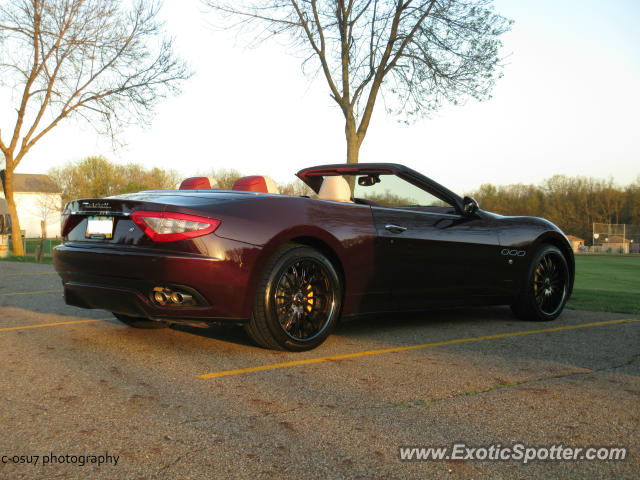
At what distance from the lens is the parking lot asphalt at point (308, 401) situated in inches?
87.7

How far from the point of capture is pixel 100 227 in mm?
4102

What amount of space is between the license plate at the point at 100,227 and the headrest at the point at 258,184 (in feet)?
4.30

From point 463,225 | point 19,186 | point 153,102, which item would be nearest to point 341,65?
point 153,102

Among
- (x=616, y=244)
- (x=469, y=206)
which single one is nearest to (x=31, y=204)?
(x=616, y=244)

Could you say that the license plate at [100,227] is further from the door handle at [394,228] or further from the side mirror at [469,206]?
the side mirror at [469,206]

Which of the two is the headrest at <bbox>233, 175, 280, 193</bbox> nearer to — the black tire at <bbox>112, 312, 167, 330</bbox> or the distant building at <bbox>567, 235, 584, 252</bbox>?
the black tire at <bbox>112, 312, 167, 330</bbox>

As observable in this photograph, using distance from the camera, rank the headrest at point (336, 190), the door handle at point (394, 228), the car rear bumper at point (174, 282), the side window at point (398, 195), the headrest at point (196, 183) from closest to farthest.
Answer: the car rear bumper at point (174, 282) < the door handle at point (394, 228) < the headrest at point (336, 190) < the side window at point (398, 195) < the headrest at point (196, 183)

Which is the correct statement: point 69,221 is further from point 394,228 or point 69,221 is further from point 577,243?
point 577,243

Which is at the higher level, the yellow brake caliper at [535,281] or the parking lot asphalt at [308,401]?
the yellow brake caliper at [535,281]

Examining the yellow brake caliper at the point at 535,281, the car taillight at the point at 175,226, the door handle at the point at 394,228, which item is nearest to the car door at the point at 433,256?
the door handle at the point at 394,228

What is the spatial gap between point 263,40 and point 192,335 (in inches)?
444

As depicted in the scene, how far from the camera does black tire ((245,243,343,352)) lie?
3.94 metres

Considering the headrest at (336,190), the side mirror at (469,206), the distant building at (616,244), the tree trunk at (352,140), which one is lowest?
A: the distant building at (616,244)

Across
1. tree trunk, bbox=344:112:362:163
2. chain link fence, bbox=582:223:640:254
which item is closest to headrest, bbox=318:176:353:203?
tree trunk, bbox=344:112:362:163
